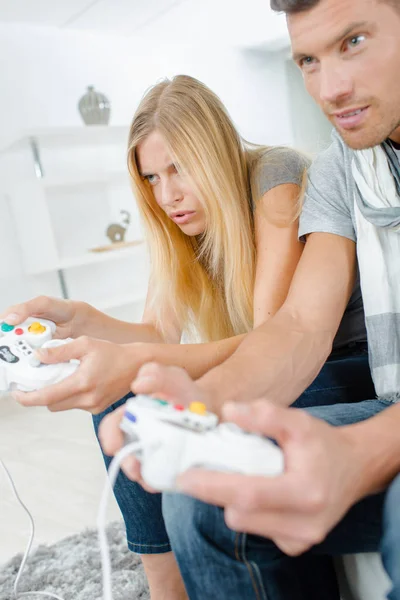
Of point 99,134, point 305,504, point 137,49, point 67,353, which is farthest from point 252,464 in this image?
point 137,49

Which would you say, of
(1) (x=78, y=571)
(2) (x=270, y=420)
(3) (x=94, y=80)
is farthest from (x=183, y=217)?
(3) (x=94, y=80)

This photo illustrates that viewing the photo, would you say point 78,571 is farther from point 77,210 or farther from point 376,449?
point 77,210

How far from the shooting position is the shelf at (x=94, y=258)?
331cm

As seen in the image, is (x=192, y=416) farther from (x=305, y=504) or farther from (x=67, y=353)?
(x=67, y=353)

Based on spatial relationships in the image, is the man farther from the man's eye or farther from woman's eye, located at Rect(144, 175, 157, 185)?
woman's eye, located at Rect(144, 175, 157, 185)

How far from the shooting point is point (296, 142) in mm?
4617

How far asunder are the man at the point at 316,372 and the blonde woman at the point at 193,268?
5.2 inches

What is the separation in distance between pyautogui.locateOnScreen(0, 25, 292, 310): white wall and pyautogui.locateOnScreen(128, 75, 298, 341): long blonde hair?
213 centimetres

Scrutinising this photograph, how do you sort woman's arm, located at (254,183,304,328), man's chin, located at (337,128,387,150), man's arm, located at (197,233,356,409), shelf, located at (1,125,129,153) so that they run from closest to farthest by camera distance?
man's arm, located at (197,233,356,409), man's chin, located at (337,128,387,150), woman's arm, located at (254,183,304,328), shelf, located at (1,125,129,153)

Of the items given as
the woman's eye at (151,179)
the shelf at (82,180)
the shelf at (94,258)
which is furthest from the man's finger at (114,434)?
the shelf at (82,180)

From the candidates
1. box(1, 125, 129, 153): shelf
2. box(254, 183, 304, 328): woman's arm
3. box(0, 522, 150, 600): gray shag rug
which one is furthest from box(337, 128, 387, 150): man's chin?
box(1, 125, 129, 153): shelf

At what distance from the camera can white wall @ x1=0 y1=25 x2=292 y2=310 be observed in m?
3.39

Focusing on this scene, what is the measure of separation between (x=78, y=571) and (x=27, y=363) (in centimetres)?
62

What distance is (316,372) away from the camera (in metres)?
0.92
